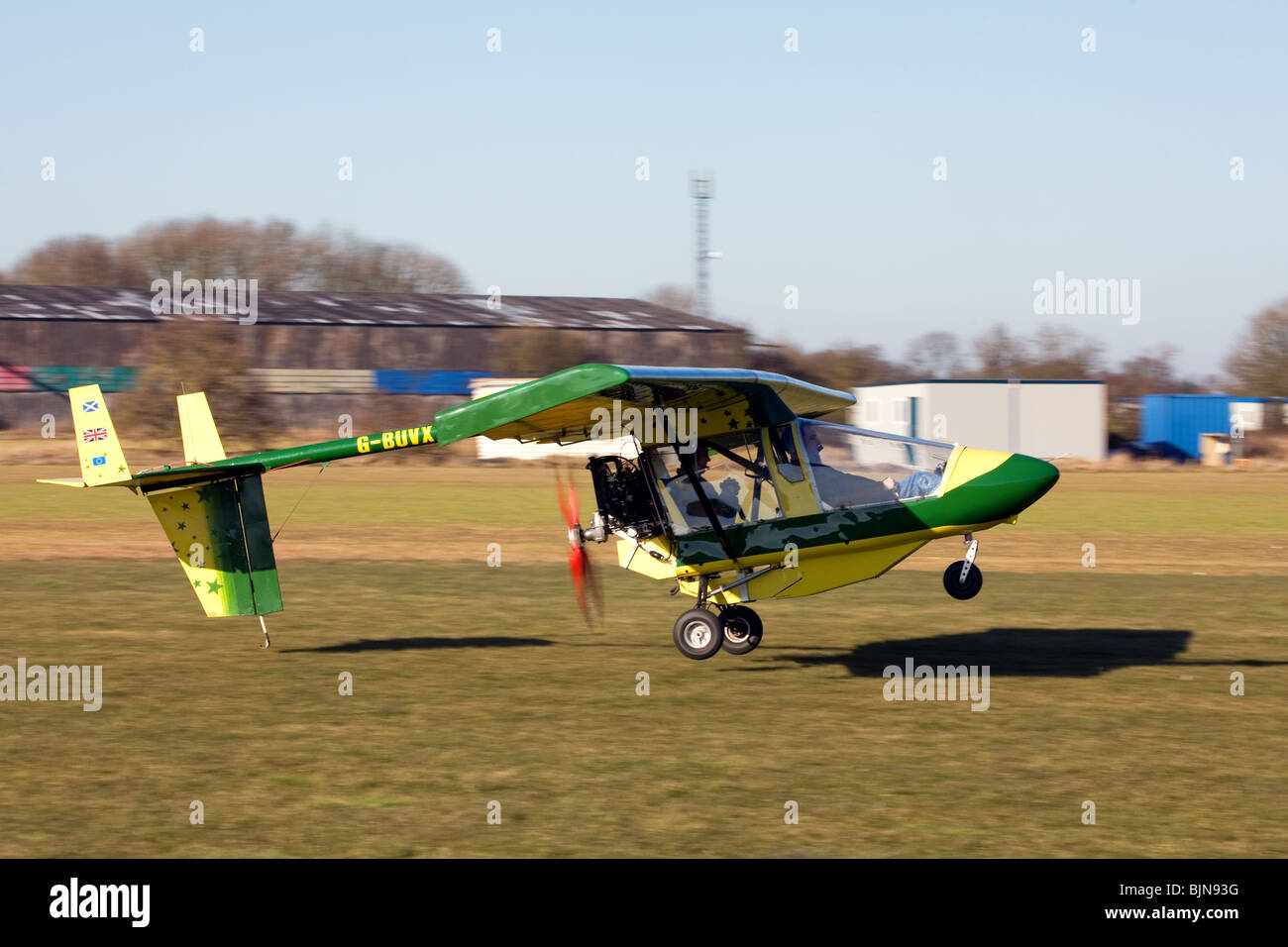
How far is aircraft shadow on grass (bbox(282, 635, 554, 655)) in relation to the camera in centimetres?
1443

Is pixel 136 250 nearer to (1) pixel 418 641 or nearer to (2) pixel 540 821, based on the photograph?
(1) pixel 418 641

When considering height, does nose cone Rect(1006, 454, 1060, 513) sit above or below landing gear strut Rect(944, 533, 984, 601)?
above

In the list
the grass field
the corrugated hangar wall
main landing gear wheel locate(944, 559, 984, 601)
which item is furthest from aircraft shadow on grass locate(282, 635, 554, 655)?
the corrugated hangar wall

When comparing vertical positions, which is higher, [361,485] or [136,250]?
[136,250]

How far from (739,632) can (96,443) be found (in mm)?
6955

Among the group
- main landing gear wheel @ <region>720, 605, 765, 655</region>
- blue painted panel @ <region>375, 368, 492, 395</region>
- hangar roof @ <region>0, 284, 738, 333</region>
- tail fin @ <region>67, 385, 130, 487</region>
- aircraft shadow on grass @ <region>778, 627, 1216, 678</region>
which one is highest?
hangar roof @ <region>0, 284, 738, 333</region>

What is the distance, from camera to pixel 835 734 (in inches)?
407

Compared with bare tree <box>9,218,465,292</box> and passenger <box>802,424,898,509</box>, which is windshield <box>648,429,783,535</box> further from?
bare tree <box>9,218,465,292</box>

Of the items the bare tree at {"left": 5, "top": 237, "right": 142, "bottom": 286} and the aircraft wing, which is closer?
the aircraft wing

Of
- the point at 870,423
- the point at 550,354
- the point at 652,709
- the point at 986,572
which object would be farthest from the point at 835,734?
the point at 550,354

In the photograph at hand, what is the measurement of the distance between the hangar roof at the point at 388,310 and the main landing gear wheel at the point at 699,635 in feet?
210

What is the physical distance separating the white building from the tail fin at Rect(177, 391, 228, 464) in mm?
47528

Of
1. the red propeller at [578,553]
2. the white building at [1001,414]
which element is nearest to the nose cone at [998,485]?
the red propeller at [578,553]

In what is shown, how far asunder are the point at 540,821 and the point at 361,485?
39186 mm
